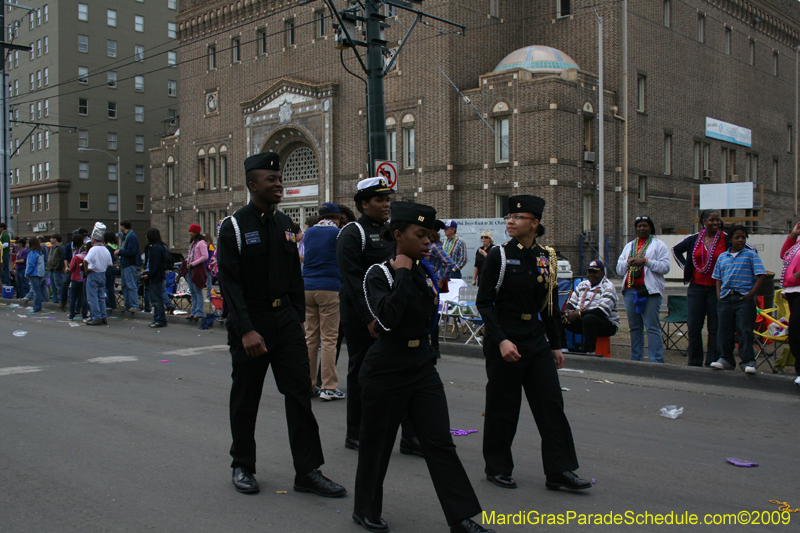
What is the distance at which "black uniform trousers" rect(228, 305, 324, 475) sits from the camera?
456 cm

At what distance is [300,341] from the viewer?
4.70 m

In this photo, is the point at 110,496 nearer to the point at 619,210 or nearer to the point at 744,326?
the point at 744,326

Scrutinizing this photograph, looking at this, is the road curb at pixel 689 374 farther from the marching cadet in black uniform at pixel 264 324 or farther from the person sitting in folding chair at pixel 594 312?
the marching cadet in black uniform at pixel 264 324

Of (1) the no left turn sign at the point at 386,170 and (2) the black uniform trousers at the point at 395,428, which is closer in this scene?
(2) the black uniform trousers at the point at 395,428

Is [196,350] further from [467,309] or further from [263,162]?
[263,162]

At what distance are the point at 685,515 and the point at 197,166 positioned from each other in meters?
41.9

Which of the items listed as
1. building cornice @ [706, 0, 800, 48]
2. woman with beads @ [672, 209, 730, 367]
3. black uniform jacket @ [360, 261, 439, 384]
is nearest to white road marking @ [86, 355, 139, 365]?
black uniform jacket @ [360, 261, 439, 384]

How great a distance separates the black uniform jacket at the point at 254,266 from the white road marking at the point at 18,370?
18.8 feet

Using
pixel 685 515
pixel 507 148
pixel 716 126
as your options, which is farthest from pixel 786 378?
pixel 716 126

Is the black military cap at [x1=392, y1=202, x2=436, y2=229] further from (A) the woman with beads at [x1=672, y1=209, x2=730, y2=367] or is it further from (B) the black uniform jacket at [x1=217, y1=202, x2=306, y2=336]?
(A) the woman with beads at [x1=672, y1=209, x2=730, y2=367]

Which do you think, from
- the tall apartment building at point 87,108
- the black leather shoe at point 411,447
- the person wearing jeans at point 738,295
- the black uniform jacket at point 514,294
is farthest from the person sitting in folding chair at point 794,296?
the tall apartment building at point 87,108

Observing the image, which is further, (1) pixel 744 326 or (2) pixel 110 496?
(1) pixel 744 326

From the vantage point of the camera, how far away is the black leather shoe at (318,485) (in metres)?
4.53

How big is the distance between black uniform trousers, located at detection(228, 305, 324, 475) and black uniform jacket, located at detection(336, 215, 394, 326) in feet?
2.24
